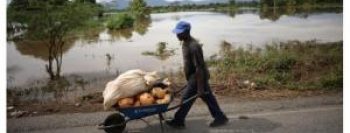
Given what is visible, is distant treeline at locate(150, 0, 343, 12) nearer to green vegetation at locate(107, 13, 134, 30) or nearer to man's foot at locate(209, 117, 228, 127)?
green vegetation at locate(107, 13, 134, 30)

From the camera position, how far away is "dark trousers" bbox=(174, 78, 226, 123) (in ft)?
22.2

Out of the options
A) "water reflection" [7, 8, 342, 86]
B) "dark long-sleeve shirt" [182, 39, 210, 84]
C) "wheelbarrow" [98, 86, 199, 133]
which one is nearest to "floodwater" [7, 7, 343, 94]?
"water reflection" [7, 8, 342, 86]

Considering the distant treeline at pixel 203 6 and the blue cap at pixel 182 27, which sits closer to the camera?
the blue cap at pixel 182 27

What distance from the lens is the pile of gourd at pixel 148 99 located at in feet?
21.1

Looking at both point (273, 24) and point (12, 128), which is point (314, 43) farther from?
point (12, 128)

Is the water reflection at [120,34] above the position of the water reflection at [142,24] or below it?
below

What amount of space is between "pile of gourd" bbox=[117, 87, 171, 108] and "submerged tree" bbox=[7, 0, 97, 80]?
2.17m

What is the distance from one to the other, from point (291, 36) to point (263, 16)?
0.48m

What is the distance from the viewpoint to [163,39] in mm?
8594

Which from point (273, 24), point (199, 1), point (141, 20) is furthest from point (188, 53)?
point (273, 24)

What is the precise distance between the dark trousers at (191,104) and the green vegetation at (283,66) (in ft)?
5.37

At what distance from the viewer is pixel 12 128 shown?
6773mm

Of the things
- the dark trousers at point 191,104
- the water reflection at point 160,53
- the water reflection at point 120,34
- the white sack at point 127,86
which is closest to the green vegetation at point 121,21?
the water reflection at point 120,34

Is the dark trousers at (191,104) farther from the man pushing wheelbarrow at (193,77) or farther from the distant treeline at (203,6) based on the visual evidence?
the distant treeline at (203,6)
